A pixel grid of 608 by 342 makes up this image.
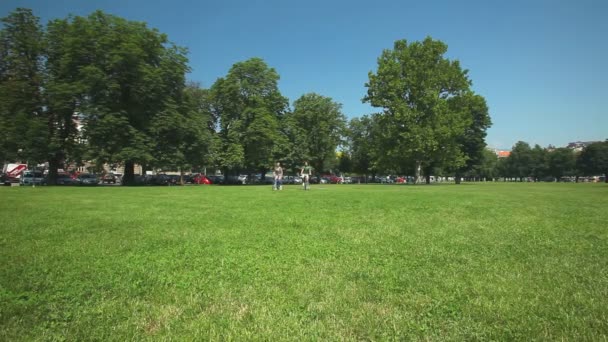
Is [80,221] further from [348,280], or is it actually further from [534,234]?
[534,234]

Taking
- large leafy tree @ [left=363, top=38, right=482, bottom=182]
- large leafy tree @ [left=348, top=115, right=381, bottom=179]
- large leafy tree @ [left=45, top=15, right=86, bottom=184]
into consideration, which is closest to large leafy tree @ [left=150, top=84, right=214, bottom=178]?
large leafy tree @ [left=45, top=15, right=86, bottom=184]

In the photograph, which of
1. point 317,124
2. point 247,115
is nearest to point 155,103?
point 247,115

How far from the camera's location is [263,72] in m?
66.7

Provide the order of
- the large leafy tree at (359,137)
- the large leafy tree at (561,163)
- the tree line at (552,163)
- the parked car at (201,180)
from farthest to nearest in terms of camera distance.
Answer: the large leafy tree at (561,163), the tree line at (552,163), the large leafy tree at (359,137), the parked car at (201,180)

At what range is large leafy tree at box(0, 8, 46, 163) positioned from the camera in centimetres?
4131

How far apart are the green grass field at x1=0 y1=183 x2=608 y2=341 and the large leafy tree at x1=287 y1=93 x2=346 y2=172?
70815 mm

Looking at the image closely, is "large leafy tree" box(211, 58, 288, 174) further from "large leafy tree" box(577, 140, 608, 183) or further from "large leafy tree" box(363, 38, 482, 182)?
"large leafy tree" box(577, 140, 608, 183)

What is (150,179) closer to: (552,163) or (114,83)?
(114,83)

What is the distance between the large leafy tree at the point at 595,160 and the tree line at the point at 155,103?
93.4m

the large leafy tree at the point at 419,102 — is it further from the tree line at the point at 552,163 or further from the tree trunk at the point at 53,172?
the tree line at the point at 552,163

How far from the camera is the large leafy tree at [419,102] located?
5497 centimetres

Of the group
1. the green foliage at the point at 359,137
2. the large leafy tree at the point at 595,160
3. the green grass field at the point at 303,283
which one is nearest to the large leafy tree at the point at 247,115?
the green foliage at the point at 359,137

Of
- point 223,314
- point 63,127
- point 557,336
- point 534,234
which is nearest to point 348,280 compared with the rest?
point 223,314

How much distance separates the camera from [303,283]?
5.39m
